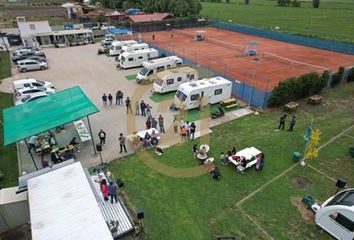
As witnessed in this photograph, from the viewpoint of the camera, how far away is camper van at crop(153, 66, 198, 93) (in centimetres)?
2498

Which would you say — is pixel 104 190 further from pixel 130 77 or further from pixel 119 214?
pixel 130 77

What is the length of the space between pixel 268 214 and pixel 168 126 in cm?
985

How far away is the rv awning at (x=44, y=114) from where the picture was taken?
14.6 meters

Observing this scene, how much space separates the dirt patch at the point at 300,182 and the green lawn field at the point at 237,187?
0.62 ft

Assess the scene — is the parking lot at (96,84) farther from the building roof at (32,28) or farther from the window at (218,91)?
the window at (218,91)

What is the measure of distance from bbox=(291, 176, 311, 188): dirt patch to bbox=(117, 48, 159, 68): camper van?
24.1 meters

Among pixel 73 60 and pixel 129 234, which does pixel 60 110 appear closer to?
pixel 129 234

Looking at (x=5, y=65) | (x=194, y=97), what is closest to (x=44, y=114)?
(x=194, y=97)

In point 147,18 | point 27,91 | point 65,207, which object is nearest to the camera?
point 65,207

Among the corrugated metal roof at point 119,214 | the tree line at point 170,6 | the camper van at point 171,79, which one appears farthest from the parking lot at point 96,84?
the tree line at point 170,6

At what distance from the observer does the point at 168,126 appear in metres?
20.0

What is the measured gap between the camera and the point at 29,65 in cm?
3222

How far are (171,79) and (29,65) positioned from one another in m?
18.9

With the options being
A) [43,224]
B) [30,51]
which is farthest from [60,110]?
[30,51]
